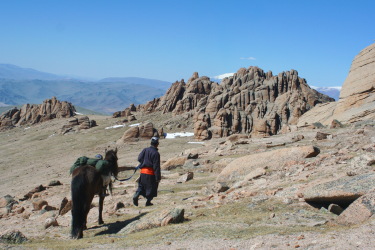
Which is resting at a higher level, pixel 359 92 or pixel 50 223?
pixel 359 92

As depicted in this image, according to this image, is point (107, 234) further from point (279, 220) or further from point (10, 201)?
point (10, 201)

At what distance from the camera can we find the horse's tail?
35.1 ft

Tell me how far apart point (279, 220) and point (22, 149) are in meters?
82.0

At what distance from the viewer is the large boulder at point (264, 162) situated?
18312 mm

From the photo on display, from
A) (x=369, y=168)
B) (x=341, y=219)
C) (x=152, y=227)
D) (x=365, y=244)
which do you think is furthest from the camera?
(x=369, y=168)

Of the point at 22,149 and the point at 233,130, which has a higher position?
the point at 233,130

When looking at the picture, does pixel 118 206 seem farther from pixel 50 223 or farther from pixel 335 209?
pixel 335 209

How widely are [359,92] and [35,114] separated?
118m

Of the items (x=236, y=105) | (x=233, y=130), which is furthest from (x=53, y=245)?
(x=236, y=105)

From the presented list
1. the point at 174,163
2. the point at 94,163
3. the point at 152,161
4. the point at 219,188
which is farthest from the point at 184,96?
the point at 94,163

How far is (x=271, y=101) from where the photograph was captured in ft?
263

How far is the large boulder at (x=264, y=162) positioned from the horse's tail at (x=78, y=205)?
8744mm

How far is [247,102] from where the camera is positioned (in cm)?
8056

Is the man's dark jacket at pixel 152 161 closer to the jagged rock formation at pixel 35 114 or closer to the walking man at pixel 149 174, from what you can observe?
the walking man at pixel 149 174
